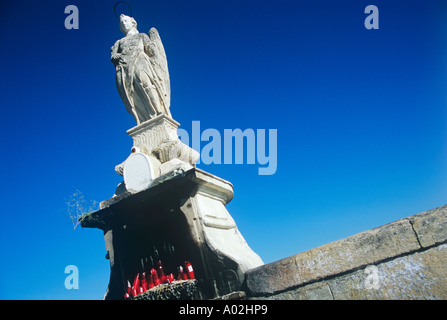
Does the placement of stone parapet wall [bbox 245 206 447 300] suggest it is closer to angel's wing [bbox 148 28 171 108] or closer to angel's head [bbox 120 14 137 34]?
angel's wing [bbox 148 28 171 108]

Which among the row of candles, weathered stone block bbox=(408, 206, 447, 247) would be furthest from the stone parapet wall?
the row of candles

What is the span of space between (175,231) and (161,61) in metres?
2.97

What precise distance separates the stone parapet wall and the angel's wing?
3.18 meters

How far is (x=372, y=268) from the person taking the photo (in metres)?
2.52

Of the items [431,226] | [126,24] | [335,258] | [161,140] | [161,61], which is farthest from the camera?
[126,24]

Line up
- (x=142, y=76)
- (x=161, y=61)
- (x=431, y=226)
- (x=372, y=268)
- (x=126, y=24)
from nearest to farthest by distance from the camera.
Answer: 1. (x=431, y=226)
2. (x=372, y=268)
3. (x=142, y=76)
4. (x=161, y=61)
5. (x=126, y=24)

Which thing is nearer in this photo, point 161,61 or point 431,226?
point 431,226

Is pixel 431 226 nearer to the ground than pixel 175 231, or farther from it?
nearer to the ground

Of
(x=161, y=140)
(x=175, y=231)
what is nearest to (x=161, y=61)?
(x=161, y=140)

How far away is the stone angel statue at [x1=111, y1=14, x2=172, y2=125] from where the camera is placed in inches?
184

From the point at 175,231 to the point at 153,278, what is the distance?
1.91 feet

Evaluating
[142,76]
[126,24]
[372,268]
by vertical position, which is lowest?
[372,268]

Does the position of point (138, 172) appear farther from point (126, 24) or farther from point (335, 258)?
point (126, 24)
